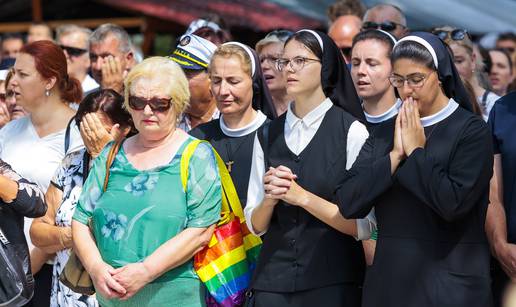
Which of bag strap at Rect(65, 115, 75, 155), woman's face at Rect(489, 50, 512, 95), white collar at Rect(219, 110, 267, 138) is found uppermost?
white collar at Rect(219, 110, 267, 138)

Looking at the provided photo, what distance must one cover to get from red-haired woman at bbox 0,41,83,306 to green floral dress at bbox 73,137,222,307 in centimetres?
127

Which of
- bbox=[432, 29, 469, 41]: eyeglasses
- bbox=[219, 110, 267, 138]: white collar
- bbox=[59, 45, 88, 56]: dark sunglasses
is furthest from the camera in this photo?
bbox=[59, 45, 88, 56]: dark sunglasses

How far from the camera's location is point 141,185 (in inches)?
187

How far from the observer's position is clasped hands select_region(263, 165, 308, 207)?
14.8 feet

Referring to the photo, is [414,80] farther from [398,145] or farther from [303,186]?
A: [303,186]

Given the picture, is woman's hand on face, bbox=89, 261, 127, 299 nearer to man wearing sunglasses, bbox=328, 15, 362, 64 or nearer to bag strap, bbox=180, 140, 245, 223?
bag strap, bbox=180, 140, 245, 223

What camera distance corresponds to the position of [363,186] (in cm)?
437

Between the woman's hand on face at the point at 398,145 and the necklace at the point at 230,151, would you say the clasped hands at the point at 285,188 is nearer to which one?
the woman's hand on face at the point at 398,145

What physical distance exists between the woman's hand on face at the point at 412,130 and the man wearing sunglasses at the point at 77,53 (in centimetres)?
402

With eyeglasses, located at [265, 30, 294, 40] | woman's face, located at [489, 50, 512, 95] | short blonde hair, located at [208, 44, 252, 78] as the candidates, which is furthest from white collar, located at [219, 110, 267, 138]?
woman's face, located at [489, 50, 512, 95]

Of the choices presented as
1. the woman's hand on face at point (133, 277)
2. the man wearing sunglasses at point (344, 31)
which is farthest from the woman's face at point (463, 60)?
the woman's hand on face at point (133, 277)

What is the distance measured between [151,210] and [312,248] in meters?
0.84

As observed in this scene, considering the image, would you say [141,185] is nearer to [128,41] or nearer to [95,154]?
[95,154]

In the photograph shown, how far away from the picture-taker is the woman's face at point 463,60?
6523 mm
